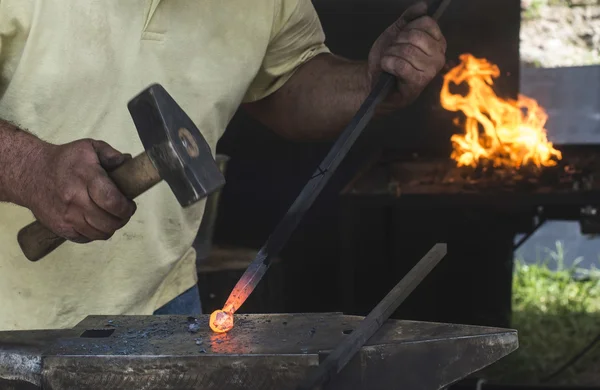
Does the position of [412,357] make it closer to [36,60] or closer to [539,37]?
[36,60]

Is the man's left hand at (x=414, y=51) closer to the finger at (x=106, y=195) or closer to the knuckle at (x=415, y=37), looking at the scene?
the knuckle at (x=415, y=37)

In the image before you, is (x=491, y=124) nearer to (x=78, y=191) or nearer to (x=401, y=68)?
(x=401, y=68)

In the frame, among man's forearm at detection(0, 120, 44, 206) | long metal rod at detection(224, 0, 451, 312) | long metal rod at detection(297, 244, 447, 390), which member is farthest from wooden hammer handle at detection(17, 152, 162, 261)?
long metal rod at detection(297, 244, 447, 390)

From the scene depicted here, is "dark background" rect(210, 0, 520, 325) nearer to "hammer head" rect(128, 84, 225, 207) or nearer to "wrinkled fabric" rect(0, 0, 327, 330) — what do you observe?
"wrinkled fabric" rect(0, 0, 327, 330)

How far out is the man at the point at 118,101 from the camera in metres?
1.70

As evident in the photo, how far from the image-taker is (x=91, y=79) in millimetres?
1997

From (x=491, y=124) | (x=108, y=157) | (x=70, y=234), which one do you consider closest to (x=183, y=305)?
(x=70, y=234)

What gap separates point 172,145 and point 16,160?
1.44ft

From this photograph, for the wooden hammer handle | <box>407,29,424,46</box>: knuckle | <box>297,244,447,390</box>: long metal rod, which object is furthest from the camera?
<box>407,29,424,46</box>: knuckle

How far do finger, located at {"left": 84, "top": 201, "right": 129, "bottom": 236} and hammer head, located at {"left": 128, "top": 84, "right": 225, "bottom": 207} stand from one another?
17 centimetres

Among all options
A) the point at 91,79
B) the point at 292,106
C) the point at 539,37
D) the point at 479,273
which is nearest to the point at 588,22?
→ the point at 539,37

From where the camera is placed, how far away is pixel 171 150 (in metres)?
1.48

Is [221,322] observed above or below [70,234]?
below

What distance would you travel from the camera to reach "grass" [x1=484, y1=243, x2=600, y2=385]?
185 inches
